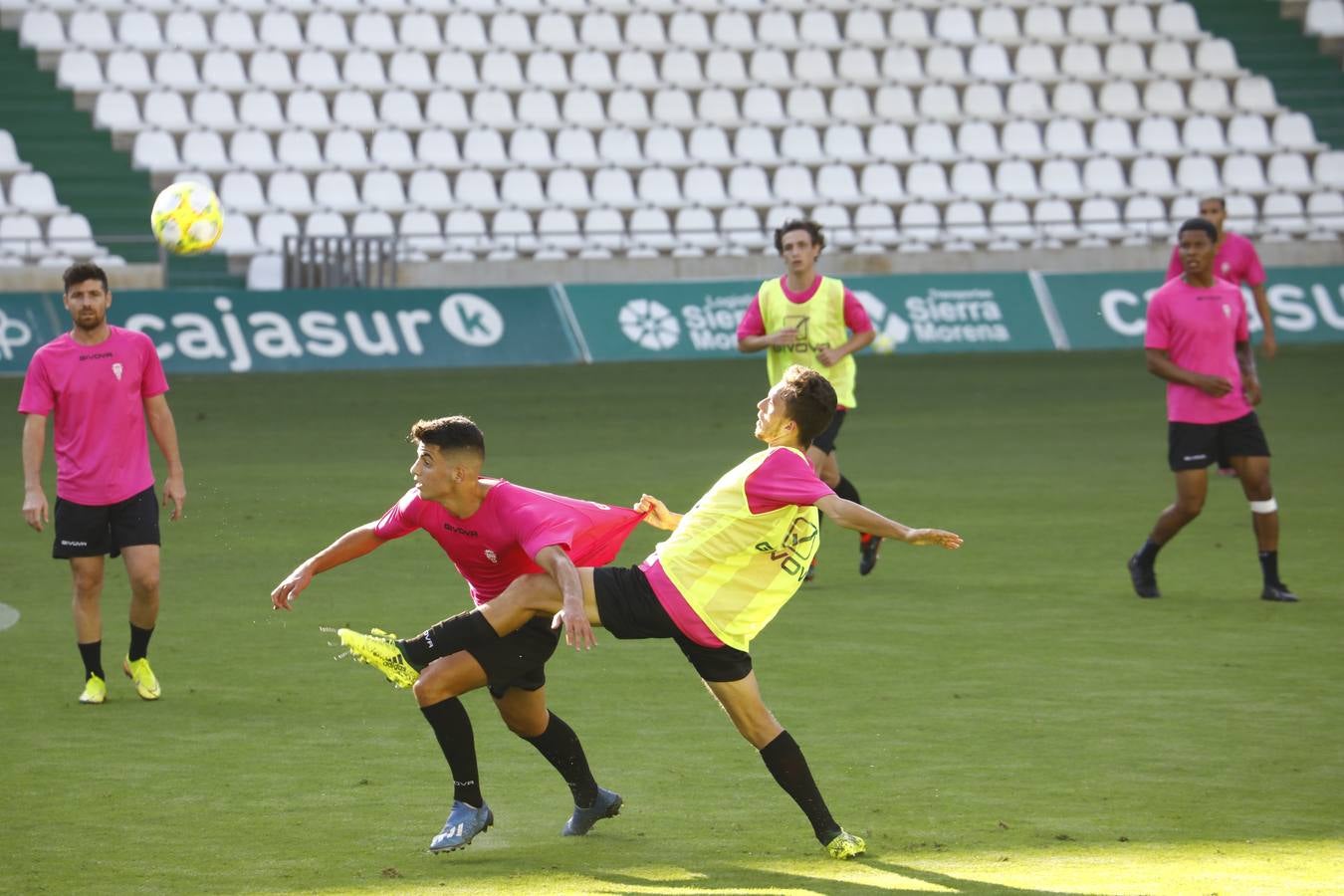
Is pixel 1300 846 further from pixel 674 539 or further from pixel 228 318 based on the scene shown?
pixel 228 318

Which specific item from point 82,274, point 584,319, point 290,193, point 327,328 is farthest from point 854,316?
point 290,193

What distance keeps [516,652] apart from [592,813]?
0.61 meters

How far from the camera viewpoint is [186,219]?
12625 millimetres

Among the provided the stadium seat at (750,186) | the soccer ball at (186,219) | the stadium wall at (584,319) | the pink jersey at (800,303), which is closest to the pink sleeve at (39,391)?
the soccer ball at (186,219)

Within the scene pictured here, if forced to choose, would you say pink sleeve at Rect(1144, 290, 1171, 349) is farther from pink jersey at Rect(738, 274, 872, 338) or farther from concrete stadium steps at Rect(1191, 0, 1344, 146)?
concrete stadium steps at Rect(1191, 0, 1344, 146)

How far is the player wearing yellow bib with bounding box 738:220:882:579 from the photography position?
11680 mm

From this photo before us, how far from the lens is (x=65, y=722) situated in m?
8.13

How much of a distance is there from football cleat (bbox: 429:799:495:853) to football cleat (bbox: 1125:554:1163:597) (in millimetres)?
5554

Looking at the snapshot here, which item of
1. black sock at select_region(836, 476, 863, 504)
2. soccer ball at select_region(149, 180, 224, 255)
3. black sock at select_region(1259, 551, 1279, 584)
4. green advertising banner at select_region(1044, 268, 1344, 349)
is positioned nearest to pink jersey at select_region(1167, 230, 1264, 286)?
black sock at select_region(836, 476, 863, 504)

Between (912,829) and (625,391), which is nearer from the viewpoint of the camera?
(912,829)

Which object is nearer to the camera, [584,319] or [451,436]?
[451,436]

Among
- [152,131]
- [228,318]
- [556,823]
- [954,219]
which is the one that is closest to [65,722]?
[556,823]

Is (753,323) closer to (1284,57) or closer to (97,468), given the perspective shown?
(97,468)

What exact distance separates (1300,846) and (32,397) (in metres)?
5.36
